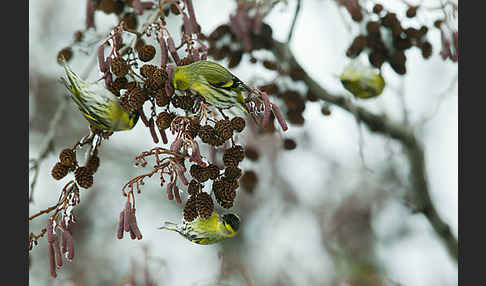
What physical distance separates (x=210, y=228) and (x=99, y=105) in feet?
0.72

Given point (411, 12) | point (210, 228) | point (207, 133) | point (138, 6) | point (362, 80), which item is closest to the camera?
point (207, 133)

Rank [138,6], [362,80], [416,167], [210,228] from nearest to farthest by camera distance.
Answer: [210,228]
[138,6]
[362,80]
[416,167]

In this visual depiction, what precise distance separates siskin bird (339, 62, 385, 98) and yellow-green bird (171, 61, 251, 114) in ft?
1.66

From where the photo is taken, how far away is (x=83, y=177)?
0.71 m

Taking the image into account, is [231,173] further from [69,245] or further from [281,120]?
→ [69,245]

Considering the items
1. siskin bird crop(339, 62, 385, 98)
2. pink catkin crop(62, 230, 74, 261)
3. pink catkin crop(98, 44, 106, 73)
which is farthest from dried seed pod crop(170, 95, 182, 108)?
siskin bird crop(339, 62, 385, 98)

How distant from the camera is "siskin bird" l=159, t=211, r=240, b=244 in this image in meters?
0.71

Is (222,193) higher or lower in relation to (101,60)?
lower

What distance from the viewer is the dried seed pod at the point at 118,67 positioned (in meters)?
0.67

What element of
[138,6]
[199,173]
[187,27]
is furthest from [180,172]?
[138,6]

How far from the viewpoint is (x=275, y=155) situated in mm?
2680

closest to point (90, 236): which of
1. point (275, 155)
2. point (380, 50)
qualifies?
point (275, 155)

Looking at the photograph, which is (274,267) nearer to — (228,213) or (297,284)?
(297,284)

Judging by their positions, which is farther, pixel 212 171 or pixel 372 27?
pixel 372 27
